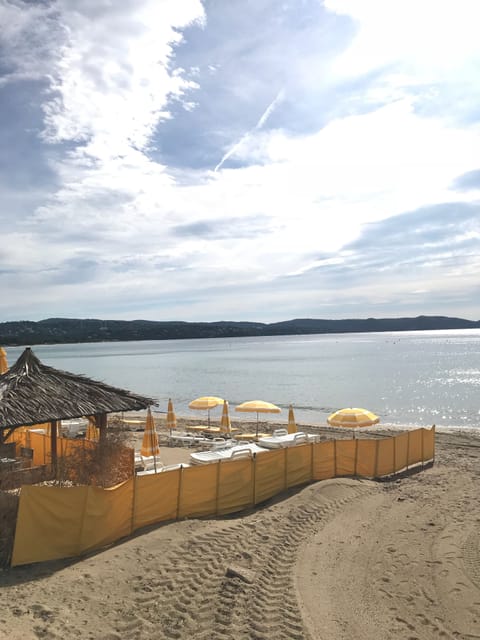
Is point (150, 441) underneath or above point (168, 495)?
above

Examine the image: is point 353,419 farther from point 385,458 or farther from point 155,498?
point 155,498

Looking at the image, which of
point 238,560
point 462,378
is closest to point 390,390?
point 462,378

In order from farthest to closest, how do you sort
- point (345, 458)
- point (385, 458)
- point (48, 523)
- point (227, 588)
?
point (385, 458), point (345, 458), point (48, 523), point (227, 588)

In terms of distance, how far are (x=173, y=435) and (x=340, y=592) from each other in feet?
51.8

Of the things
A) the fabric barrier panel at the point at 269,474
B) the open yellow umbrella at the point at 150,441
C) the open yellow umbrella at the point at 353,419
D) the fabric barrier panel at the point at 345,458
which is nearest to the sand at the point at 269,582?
the fabric barrier panel at the point at 269,474

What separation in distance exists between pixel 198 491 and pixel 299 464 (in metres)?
3.85

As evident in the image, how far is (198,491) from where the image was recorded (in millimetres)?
11289

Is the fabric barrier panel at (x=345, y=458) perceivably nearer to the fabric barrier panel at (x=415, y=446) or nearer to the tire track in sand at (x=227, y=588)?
the fabric barrier panel at (x=415, y=446)

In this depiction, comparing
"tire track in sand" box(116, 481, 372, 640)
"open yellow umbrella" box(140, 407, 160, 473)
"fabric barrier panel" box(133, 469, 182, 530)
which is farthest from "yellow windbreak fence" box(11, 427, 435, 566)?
"open yellow umbrella" box(140, 407, 160, 473)

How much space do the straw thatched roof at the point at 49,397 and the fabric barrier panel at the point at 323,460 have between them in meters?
5.25

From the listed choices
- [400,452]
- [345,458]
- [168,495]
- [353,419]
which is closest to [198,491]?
[168,495]

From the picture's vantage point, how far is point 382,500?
13570mm

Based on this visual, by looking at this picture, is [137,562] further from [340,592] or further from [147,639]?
[340,592]

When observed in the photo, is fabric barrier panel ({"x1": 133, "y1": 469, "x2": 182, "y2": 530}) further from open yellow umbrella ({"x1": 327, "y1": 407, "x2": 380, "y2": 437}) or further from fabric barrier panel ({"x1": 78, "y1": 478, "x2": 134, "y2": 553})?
open yellow umbrella ({"x1": 327, "y1": 407, "x2": 380, "y2": 437})
